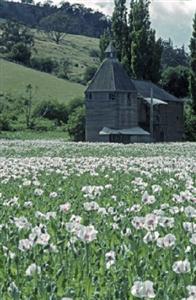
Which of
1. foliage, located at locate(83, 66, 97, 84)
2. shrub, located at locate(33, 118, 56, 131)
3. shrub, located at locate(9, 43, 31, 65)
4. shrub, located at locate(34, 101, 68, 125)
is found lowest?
shrub, located at locate(33, 118, 56, 131)

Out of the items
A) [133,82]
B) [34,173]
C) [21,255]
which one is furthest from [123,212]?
[133,82]

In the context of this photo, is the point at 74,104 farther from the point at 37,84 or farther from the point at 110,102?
the point at 110,102

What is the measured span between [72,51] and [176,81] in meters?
82.9

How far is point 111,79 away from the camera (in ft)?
241

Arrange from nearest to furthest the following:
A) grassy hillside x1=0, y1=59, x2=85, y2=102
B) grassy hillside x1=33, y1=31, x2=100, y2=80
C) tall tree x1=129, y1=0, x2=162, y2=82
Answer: tall tree x1=129, y1=0, x2=162, y2=82 < grassy hillside x1=0, y1=59, x2=85, y2=102 < grassy hillside x1=33, y1=31, x2=100, y2=80

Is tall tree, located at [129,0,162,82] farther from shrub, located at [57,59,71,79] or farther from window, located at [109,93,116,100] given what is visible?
shrub, located at [57,59,71,79]

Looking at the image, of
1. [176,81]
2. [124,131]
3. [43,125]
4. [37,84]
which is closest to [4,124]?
[43,125]

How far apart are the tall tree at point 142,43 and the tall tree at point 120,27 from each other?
3.22 feet

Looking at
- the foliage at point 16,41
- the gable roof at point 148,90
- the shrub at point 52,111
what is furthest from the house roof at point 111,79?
the foliage at point 16,41

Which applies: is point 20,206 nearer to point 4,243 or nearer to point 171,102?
point 4,243

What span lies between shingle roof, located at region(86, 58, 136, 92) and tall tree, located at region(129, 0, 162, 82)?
13.4 feet

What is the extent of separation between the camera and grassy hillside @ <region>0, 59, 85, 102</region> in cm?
11625

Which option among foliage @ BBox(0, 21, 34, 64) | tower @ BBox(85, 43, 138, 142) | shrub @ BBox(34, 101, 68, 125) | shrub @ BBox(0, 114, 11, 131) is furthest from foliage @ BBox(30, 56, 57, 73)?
tower @ BBox(85, 43, 138, 142)

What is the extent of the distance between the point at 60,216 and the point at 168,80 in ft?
304
